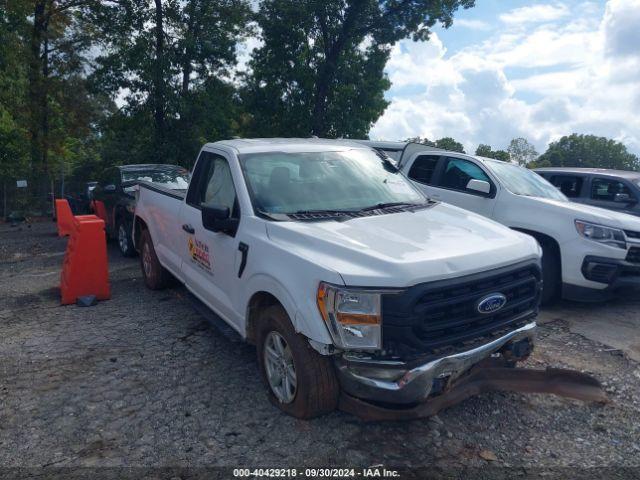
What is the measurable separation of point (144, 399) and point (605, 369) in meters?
3.88

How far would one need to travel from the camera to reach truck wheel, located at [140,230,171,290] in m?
6.41

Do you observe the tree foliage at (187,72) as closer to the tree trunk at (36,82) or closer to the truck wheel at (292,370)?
the tree trunk at (36,82)

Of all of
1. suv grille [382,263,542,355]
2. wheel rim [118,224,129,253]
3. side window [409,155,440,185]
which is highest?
side window [409,155,440,185]

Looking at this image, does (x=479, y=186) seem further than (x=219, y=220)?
Yes

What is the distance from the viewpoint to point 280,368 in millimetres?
3566

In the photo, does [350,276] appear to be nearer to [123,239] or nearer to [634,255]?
[634,255]

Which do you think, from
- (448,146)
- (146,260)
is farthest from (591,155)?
(146,260)

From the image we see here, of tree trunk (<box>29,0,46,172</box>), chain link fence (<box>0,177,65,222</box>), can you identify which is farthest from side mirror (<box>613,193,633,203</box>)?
tree trunk (<box>29,0,46,172</box>)

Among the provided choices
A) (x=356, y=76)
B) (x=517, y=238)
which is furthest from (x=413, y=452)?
(x=356, y=76)

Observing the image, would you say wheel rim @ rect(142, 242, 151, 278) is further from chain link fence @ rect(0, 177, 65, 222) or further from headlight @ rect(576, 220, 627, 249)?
chain link fence @ rect(0, 177, 65, 222)

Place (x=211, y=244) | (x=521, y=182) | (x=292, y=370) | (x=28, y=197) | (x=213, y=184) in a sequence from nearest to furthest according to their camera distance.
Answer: (x=292, y=370)
(x=211, y=244)
(x=213, y=184)
(x=521, y=182)
(x=28, y=197)

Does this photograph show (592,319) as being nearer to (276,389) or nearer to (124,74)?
(276,389)

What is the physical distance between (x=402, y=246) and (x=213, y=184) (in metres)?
2.22

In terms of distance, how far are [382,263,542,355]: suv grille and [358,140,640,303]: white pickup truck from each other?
2652 millimetres
